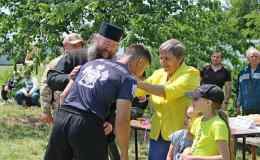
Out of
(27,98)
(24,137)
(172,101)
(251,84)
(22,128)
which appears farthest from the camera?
(27,98)

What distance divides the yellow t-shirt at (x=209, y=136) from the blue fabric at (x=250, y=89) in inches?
146

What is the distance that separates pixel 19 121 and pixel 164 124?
732 cm

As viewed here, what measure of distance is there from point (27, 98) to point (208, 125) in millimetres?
10268

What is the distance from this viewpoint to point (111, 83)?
3.68 meters

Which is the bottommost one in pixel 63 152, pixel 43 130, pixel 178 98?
pixel 43 130

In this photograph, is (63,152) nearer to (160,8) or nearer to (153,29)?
(153,29)

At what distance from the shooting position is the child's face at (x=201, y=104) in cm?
424

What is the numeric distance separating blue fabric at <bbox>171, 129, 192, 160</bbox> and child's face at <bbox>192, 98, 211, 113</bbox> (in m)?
0.29

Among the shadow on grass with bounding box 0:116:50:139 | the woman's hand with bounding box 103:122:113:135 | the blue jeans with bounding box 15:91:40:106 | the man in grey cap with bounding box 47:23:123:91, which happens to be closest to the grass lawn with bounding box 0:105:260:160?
the shadow on grass with bounding box 0:116:50:139

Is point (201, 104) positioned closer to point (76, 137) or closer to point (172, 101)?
point (172, 101)

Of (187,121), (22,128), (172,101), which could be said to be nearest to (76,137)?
(172,101)

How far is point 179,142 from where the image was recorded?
14.7ft

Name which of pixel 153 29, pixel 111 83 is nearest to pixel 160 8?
pixel 153 29

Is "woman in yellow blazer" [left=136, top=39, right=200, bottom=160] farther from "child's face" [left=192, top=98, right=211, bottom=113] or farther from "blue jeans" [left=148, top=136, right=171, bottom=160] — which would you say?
"child's face" [left=192, top=98, right=211, bottom=113]
